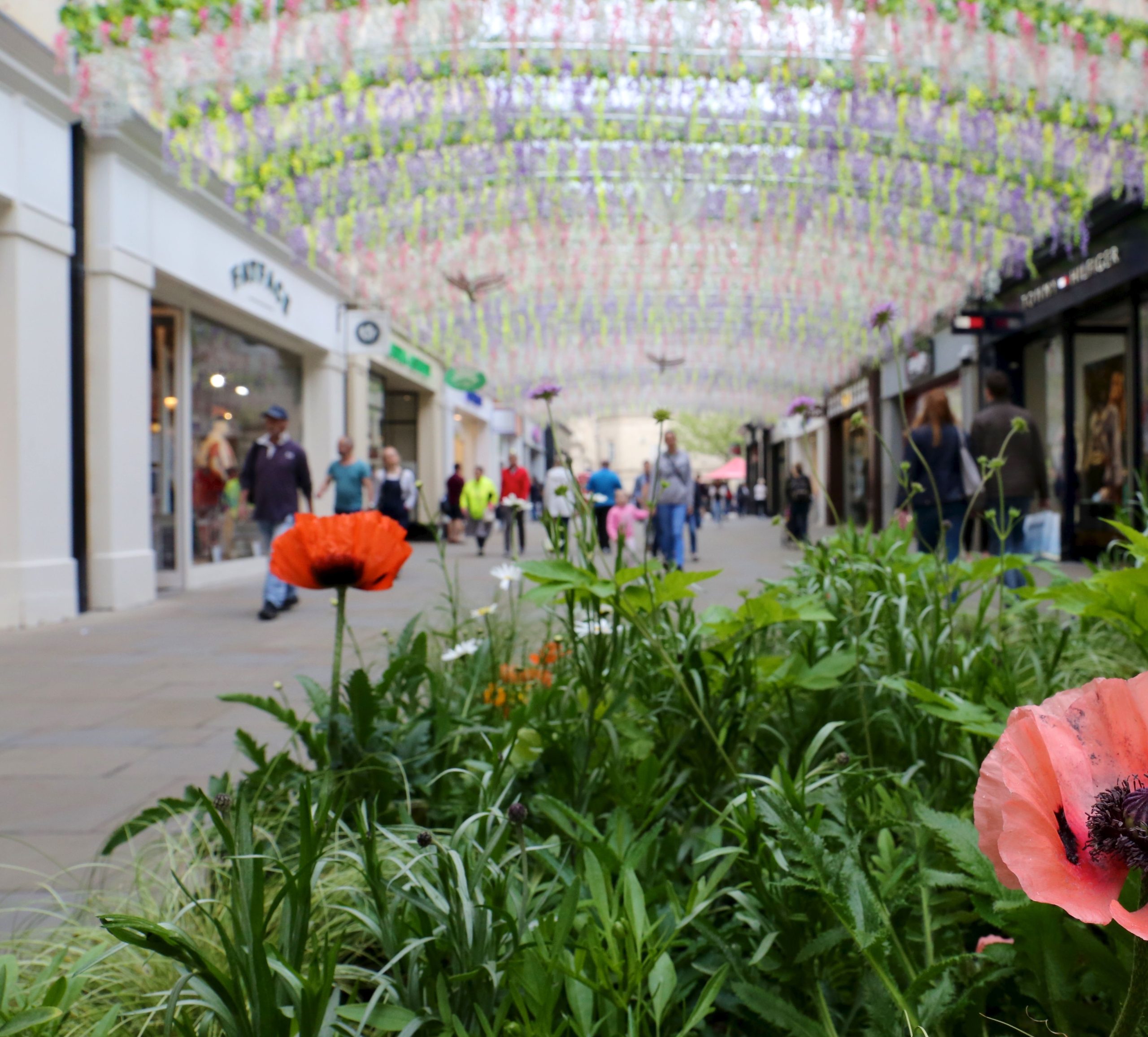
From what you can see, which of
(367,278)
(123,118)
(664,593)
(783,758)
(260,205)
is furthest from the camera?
(367,278)

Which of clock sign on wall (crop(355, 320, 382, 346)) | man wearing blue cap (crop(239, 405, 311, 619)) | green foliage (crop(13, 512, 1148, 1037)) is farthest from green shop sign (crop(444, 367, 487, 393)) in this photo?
green foliage (crop(13, 512, 1148, 1037))

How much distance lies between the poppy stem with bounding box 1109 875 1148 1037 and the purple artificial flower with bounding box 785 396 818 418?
7.60ft

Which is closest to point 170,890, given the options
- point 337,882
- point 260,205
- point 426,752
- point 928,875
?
point 337,882

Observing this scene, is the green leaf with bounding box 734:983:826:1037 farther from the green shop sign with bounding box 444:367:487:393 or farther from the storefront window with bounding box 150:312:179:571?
the green shop sign with bounding box 444:367:487:393

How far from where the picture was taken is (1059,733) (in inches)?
23.1

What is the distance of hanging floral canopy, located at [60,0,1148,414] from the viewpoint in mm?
7855

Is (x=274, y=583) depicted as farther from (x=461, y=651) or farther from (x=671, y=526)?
(x=461, y=651)

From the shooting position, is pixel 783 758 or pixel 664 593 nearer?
pixel 783 758

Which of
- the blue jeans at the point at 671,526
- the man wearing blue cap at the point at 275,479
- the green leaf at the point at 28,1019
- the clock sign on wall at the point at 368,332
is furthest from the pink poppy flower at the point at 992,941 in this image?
the clock sign on wall at the point at 368,332

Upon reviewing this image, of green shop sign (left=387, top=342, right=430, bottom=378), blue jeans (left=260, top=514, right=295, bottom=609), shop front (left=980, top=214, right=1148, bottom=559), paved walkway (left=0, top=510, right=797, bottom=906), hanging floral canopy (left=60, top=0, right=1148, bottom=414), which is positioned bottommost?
paved walkway (left=0, top=510, right=797, bottom=906)

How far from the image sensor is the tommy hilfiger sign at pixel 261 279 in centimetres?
1195

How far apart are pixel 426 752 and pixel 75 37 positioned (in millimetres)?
7952

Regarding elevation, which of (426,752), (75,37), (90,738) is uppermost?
(75,37)

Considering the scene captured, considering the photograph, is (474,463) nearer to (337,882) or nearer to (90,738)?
(90,738)
